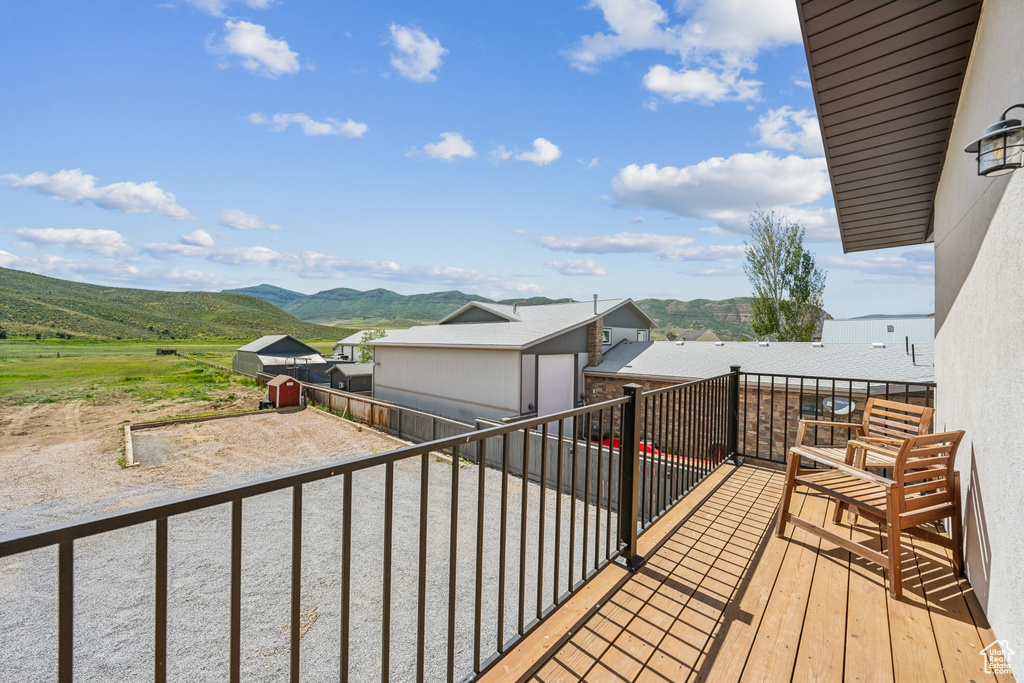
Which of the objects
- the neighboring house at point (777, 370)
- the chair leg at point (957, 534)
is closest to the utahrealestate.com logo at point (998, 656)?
the chair leg at point (957, 534)

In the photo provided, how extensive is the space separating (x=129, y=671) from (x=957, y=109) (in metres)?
8.76

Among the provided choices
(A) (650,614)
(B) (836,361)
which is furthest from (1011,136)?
(B) (836,361)

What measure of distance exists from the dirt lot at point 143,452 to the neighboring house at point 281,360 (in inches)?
320

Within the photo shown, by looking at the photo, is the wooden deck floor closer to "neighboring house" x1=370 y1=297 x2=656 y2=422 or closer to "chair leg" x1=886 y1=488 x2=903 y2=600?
"chair leg" x1=886 y1=488 x2=903 y2=600

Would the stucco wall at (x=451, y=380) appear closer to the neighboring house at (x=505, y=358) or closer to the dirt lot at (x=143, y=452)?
the neighboring house at (x=505, y=358)

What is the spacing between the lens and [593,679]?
63.0 inches

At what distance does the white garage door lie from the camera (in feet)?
45.1

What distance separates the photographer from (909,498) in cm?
240

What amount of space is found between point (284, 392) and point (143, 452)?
7.01 m

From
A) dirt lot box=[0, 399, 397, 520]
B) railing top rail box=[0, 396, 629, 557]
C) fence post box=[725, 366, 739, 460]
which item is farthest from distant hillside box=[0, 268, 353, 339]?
fence post box=[725, 366, 739, 460]

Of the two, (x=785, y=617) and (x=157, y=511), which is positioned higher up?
(x=157, y=511)

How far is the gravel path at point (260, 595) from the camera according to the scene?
180 inches

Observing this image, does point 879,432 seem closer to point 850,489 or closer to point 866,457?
point 866,457

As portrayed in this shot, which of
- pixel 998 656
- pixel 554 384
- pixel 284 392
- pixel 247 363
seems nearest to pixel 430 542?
pixel 998 656
